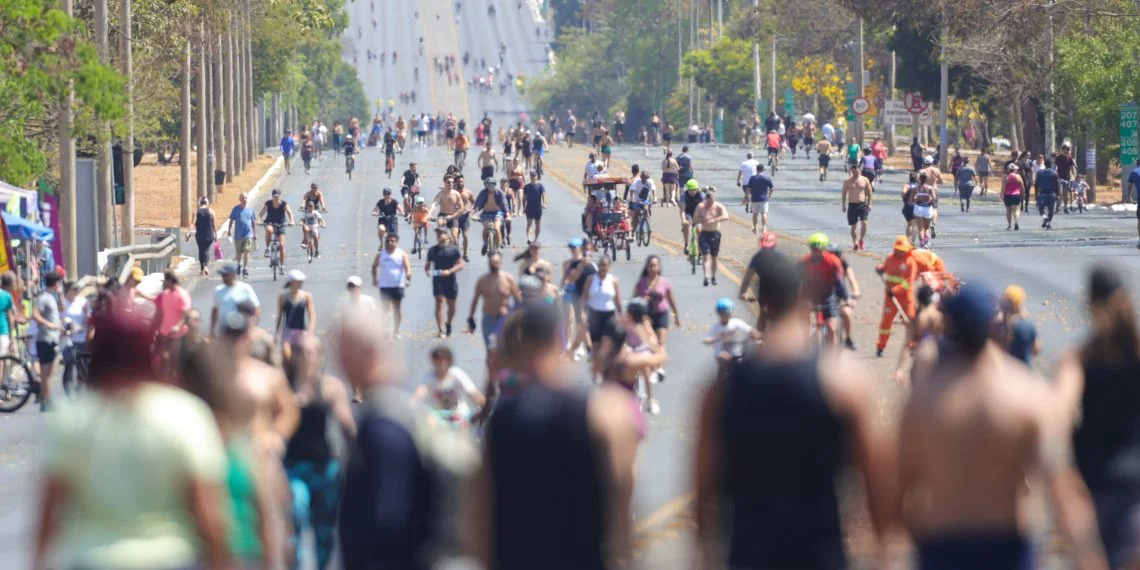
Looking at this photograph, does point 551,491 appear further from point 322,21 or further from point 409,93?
point 409,93

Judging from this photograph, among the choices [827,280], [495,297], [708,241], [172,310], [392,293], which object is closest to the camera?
[172,310]

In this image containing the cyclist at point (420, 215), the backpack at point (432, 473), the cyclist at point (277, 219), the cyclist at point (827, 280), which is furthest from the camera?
the cyclist at point (420, 215)

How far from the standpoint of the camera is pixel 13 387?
22.5m

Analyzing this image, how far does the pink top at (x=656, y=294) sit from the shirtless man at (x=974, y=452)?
1470 centimetres

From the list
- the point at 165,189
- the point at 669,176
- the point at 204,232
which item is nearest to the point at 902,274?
the point at 204,232

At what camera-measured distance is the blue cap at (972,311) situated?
21.3 feet

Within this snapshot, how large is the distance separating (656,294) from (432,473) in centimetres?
1463

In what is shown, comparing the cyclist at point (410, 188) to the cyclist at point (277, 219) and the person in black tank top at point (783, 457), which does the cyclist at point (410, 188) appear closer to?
the cyclist at point (277, 219)

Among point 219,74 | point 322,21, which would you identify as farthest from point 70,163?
point 322,21

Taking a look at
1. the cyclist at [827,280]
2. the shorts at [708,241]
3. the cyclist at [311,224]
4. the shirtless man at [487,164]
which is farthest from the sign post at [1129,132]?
the cyclist at [827,280]

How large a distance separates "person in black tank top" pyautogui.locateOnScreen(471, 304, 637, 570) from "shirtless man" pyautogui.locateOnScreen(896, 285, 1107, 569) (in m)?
0.94

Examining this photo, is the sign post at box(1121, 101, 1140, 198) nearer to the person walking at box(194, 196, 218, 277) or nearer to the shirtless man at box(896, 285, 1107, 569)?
the person walking at box(194, 196, 218, 277)

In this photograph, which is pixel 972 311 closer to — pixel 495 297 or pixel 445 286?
pixel 495 297

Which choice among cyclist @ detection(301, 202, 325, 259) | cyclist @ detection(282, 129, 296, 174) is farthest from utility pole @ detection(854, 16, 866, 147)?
cyclist @ detection(301, 202, 325, 259)
